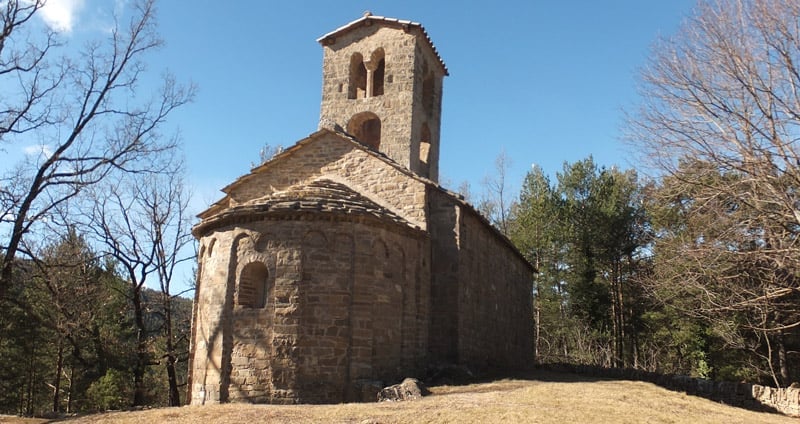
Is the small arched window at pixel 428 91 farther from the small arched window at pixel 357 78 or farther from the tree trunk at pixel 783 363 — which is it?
the tree trunk at pixel 783 363

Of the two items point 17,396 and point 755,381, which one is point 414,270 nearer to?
point 755,381

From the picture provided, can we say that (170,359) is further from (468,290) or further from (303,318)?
(468,290)

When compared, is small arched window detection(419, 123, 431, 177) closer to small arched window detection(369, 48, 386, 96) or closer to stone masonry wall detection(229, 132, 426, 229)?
small arched window detection(369, 48, 386, 96)

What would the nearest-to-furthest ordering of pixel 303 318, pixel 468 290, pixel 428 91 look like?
pixel 303 318
pixel 468 290
pixel 428 91

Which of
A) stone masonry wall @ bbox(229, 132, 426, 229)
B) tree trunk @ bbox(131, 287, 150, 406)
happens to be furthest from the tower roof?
tree trunk @ bbox(131, 287, 150, 406)

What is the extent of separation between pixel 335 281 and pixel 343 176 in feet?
14.7

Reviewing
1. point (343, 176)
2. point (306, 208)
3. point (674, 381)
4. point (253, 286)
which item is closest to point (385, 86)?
point (343, 176)

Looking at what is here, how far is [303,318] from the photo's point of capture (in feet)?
36.4

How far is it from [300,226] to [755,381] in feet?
66.7

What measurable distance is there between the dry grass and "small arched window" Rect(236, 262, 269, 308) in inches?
101

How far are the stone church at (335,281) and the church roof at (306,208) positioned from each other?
0.03 meters

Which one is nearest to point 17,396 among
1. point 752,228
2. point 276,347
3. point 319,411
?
point 276,347

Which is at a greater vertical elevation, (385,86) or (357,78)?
(357,78)

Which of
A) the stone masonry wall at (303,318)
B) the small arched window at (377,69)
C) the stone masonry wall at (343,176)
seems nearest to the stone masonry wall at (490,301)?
the stone masonry wall at (343,176)
